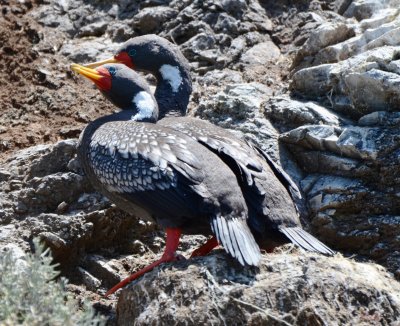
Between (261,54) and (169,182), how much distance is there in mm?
3343

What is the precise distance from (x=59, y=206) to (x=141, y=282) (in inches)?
58.7

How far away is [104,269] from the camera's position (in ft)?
23.3

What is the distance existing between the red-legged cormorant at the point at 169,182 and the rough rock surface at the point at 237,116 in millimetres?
259

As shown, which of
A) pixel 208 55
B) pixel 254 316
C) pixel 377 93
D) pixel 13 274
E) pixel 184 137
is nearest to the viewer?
pixel 13 274

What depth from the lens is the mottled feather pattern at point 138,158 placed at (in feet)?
20.7

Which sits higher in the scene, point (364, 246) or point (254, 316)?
point (254, 316)

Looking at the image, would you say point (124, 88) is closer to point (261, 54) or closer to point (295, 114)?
point (295, 114)

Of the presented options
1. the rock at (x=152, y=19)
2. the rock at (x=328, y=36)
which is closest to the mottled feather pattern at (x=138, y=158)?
the rock at (x=328, y=36)

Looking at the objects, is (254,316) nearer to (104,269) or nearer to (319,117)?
(104,269)

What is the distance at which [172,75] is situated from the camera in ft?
26.4

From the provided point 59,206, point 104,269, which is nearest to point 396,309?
point 104,269

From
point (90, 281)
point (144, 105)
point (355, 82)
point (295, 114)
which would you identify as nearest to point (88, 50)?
point (144, 105)

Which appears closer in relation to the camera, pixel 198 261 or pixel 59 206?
pixel 198 261

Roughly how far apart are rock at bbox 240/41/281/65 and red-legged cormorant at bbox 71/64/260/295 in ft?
8.22
